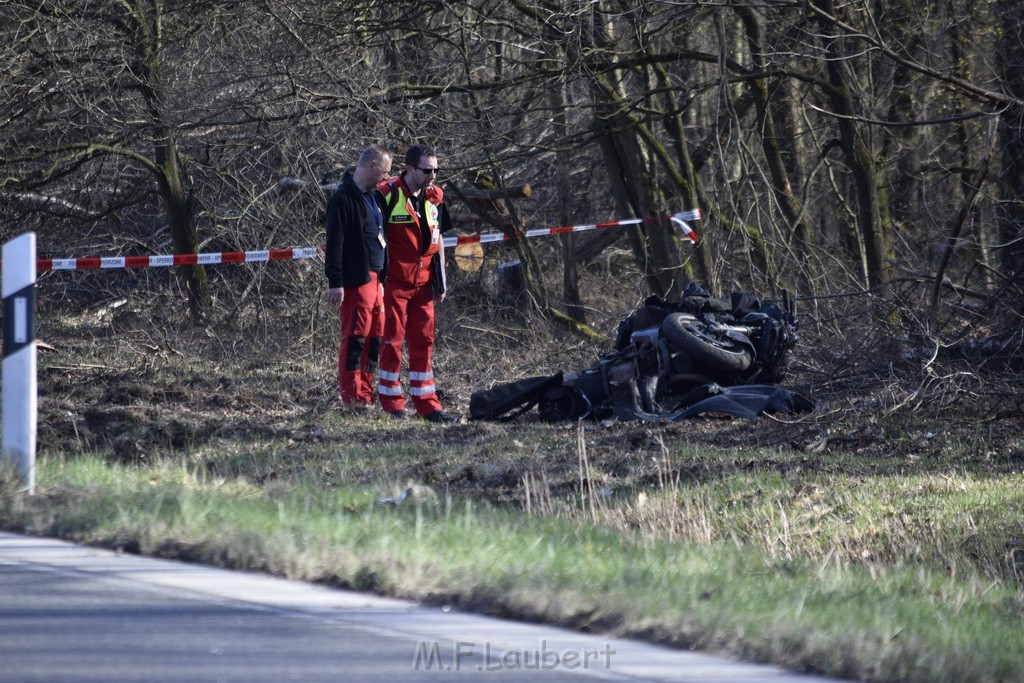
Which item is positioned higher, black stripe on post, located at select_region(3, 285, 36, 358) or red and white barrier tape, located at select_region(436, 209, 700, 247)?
red and white barrier tape, located at select_region(436, 209, 700, 247)

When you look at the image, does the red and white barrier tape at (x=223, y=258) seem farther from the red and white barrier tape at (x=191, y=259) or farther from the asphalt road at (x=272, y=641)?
the asphalt road at (x=272, y=641)

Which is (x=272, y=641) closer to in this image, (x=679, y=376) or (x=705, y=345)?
(x=705, y=345)

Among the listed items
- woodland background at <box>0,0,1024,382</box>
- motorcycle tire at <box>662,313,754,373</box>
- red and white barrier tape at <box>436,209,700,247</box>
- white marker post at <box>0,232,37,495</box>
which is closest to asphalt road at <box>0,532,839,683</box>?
white marker post at <box>0,232,37,495</box>

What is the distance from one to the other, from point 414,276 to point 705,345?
2564 mm

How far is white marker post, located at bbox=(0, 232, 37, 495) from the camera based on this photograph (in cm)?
596

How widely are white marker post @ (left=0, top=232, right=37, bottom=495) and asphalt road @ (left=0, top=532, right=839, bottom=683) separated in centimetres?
162

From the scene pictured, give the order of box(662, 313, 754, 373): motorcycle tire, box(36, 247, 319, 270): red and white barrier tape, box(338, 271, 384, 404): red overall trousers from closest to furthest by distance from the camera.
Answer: box(338, 271, 384, 404): red overall trousers
box(662, 313, 754, 373): motorcycle tire
box(36, 247, 319, 270): red and white barrier tape

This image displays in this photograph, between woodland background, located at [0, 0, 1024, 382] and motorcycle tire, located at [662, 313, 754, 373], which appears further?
woodland background, located at [0, 0, 1024, 382]

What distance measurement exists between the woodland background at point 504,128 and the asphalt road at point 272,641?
846 centimetres

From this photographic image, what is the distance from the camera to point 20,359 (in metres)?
5.97

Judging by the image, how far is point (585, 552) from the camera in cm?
516

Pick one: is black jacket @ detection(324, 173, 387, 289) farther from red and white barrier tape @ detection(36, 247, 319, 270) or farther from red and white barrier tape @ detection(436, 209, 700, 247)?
red and white barrier tape @ detection(436, 209, 700, 247)

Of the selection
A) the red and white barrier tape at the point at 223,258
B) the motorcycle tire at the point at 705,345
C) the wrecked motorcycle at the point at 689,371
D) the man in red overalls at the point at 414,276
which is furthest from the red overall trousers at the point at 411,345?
the red and white barrier tape at the point at 223,258

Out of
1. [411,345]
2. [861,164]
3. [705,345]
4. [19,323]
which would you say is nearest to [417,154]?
[411,345]
